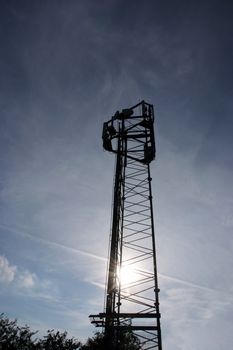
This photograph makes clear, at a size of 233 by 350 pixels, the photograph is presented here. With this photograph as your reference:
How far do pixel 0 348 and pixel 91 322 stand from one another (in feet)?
87.3

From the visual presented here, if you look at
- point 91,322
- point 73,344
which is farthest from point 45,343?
point 91,322

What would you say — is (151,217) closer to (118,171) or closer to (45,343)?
(118,171)

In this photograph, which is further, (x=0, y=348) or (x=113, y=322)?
(x=0, y=348)

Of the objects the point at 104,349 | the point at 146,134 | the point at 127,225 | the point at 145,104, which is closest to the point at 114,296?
the point at 104,349

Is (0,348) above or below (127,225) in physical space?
below

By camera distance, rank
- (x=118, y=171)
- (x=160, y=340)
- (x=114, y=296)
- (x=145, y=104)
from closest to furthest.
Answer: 1. (x=160, y=340)
2. (x=114, y=296)
3. (x=118, y=171)
4. (x=145, y=104)

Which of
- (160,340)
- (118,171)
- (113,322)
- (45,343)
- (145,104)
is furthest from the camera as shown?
(45,343)

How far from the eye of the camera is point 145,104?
17.8m

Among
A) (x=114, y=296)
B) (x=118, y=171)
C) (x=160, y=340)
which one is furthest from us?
(x=118, y=171)

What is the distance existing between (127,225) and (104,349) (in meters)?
5.83

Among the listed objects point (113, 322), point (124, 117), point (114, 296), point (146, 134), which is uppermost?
point (124, 117)

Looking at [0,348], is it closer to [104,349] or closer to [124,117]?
[104,349]

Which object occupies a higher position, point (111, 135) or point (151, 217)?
point (111, 135)

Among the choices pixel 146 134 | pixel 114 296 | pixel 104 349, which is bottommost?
pixel 104 349
